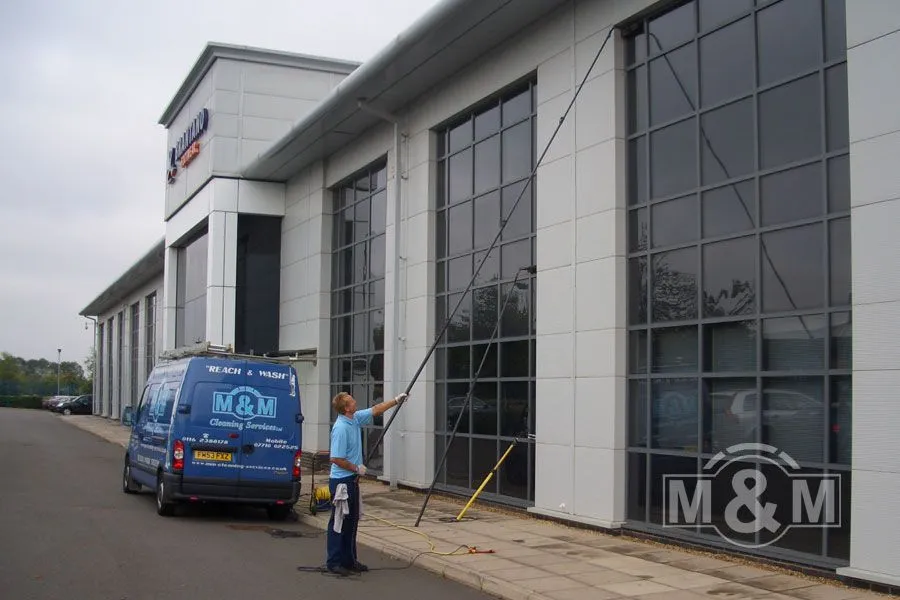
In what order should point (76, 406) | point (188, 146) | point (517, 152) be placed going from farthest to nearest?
point (76, 406) → point (188, 146) → point (517, 152)

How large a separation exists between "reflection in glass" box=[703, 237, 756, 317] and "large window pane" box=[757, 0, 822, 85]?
183cm

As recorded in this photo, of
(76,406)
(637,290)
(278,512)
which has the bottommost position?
(76,406)

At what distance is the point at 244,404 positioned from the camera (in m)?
13.7

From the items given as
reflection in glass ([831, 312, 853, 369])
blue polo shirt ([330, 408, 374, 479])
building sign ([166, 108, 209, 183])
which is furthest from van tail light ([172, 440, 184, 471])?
building sign ([166, 108, 209, 183])

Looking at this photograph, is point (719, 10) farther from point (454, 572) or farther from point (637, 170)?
point (454, 572)

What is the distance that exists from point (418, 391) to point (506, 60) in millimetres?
6115

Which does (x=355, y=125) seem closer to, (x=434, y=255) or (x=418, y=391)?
(x=434, y=255)

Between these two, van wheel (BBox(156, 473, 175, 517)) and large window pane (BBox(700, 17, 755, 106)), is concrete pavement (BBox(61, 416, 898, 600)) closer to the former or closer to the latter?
van wheel (BBox(156, 473, 175, 517))

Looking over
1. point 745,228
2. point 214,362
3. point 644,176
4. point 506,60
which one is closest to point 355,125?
point 506,60

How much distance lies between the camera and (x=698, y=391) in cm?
1076

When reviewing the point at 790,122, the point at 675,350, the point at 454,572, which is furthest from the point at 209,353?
the point at 790,122

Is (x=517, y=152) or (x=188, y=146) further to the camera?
(x=188, y=146)

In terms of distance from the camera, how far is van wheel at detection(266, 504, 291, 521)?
1428cm

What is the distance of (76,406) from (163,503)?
59596mm
